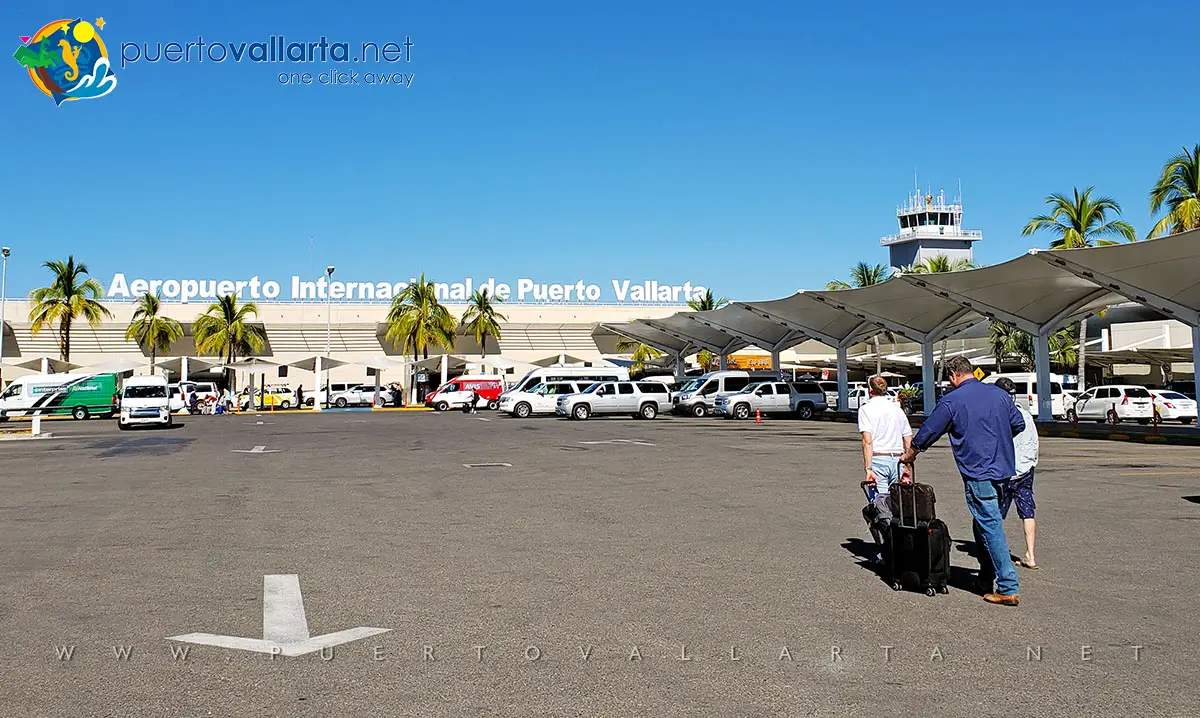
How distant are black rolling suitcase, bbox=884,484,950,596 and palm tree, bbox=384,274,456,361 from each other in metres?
66.3

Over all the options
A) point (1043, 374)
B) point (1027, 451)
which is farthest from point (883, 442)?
point (1043, 374)

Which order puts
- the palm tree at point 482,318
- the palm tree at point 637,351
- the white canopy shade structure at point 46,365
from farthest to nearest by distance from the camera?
1. the palm tree at point 637,351
2. the palm tree at point 482,318
3. the white canopy shade structure at point 46,365

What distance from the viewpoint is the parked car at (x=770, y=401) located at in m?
45.0

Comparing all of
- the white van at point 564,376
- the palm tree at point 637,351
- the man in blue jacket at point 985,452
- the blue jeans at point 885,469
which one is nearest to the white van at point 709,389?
the white van at point 564,376

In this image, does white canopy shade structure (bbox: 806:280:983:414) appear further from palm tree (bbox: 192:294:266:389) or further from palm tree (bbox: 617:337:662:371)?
palm tree (bbox: 192:294:266:389)

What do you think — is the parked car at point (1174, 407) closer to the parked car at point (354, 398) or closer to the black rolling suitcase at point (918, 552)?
the black rolling suitcase at point (918, 552)

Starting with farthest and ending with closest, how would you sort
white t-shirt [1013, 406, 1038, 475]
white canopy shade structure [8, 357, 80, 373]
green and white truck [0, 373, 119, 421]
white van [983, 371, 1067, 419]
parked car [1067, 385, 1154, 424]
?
1. white canopy shade structure [8, 357, 80, 373]
2. green and white truck [0, 373, 119, 421]
3. white van [983, 371, 1067, 419]
4. parked car [1067, 385, 1154, 424]
5. white t-shirt [1013, 406, 1038, 475]

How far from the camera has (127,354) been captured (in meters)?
81.9

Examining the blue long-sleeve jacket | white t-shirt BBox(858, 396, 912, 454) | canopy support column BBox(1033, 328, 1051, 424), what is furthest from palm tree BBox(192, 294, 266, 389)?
the blue long-sleeve jacket

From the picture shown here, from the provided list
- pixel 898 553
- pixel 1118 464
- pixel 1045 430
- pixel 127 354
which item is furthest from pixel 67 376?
pixel 898 553

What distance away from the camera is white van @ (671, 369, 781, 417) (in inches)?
1809

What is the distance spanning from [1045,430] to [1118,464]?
1496 centimetres

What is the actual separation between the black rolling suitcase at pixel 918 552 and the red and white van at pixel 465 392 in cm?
5315

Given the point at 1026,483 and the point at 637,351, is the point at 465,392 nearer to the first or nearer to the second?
the point at 637,351
